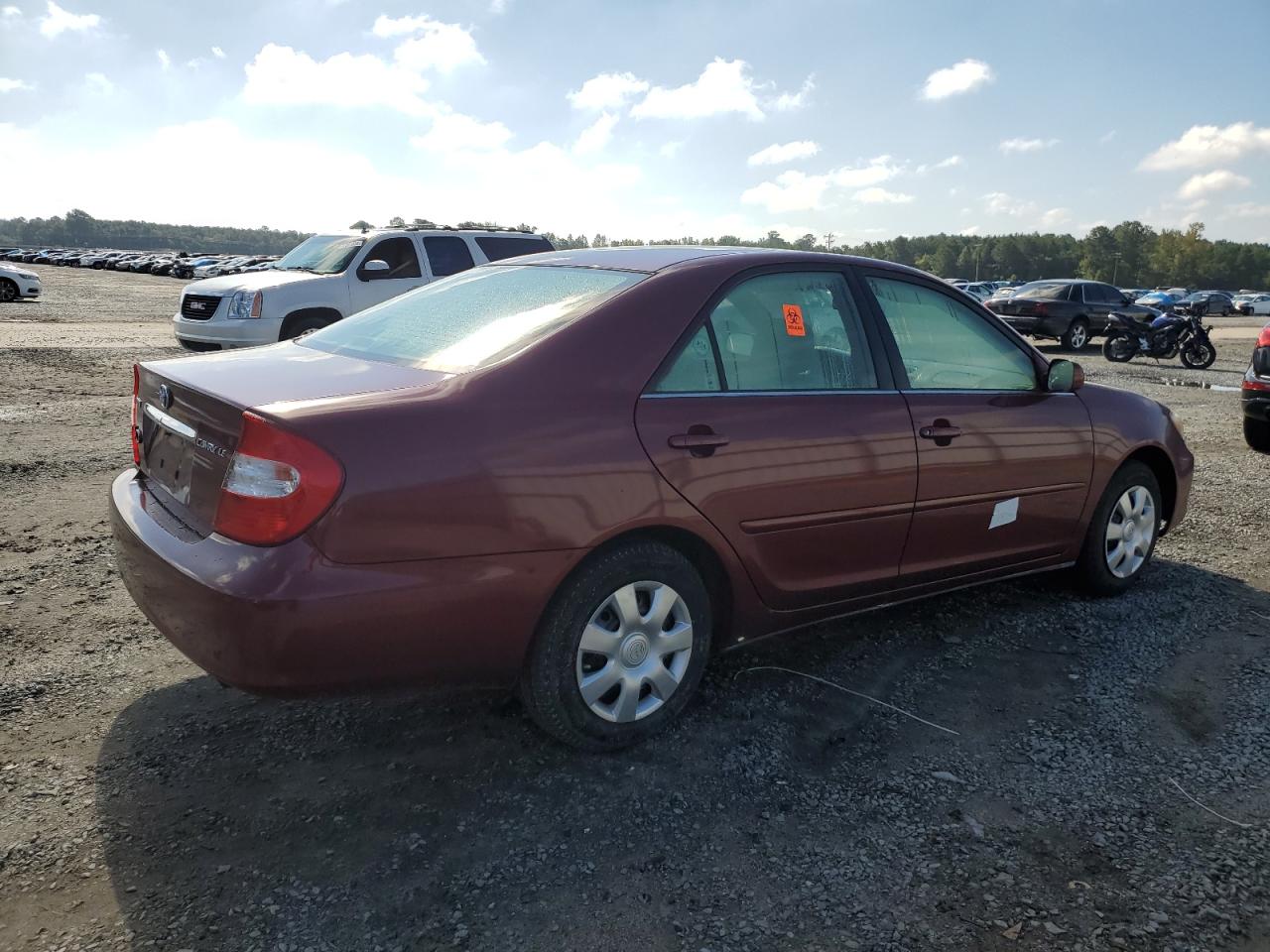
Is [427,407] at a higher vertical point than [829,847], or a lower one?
higher

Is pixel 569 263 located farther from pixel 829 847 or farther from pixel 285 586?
pixel 829 847

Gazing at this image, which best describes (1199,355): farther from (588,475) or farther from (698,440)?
(588,475)

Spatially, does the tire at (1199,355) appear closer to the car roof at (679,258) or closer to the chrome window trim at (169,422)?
the car roof at (679,258)

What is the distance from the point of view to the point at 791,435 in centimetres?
325

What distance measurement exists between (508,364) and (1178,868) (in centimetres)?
231

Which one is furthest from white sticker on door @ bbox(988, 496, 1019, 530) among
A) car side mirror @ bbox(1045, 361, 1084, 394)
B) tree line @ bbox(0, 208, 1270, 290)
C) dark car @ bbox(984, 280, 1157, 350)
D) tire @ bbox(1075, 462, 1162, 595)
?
tree line @ bbox(0, 208, 1270, 290)

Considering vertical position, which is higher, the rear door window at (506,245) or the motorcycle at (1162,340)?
the rear door window at (506,245)

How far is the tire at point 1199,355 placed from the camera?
17.6m

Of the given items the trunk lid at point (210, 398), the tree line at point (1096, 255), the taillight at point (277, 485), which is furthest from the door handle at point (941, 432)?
the tree line at point (1096, 255)

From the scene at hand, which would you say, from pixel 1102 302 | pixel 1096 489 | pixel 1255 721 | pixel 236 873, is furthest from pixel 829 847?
pixel 1102 302

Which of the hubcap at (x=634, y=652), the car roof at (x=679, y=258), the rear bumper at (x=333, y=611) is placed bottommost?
the hubcap at (x=634, y=652)

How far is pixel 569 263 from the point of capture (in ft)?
12.0

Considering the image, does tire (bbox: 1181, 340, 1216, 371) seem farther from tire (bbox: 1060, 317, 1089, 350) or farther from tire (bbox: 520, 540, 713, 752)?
tire (bbox: 520, 540, 713, 752)

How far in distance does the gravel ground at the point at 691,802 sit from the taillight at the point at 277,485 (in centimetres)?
85
